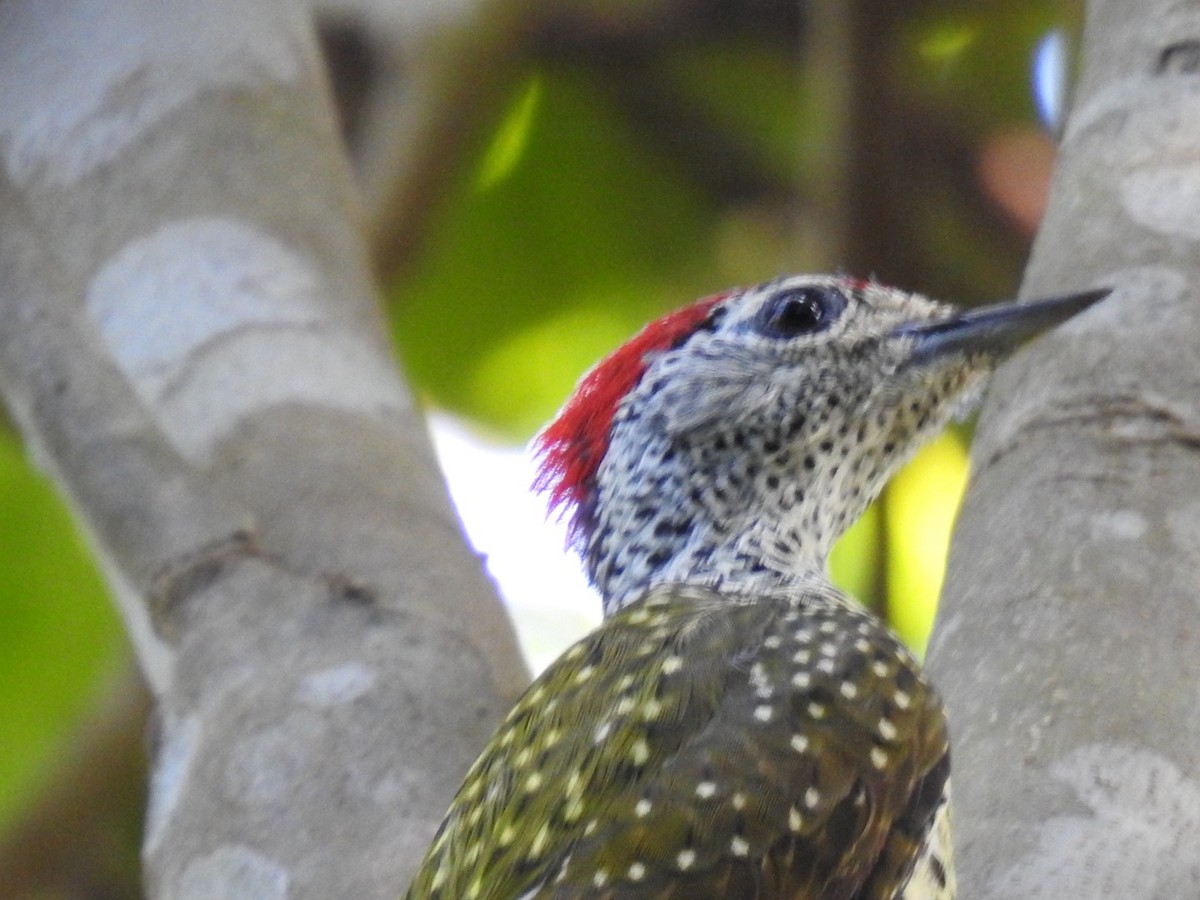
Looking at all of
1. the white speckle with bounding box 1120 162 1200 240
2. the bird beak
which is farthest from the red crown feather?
the white speckle with bounding box 1120 162 1200 240

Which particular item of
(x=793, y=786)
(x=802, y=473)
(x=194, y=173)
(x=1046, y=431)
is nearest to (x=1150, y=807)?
(x=793, y=786)

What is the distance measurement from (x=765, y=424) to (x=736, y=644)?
0.96m

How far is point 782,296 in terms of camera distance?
4.30 m

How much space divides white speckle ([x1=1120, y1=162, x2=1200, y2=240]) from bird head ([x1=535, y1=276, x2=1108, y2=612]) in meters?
0.47

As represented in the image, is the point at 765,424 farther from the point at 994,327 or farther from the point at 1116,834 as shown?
the point at 1116,834

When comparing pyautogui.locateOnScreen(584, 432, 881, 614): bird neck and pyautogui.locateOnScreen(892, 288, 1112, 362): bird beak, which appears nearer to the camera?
pyautogui.locateOnScreen(892, 288, 1112, 362): bird beak

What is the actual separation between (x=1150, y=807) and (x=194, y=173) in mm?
2269

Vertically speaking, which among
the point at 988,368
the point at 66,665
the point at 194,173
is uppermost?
the point at 194,173

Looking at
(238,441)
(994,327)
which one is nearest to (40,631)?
(238,441)

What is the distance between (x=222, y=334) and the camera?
3.78 m

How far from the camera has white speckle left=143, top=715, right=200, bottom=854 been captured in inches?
128

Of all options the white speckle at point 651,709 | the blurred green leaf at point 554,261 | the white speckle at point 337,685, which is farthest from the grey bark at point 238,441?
the blurred green leaf at point 554,261

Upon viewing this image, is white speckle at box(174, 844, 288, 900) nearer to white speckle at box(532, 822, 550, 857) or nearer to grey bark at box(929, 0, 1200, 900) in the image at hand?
white speckle at box(532, 822, 550, 857)

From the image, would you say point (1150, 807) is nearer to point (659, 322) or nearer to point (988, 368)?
point (988, 368)
